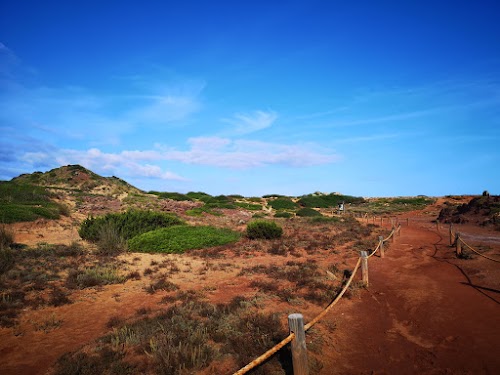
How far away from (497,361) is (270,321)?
4187 mm

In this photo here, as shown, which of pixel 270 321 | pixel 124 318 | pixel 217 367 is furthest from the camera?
pixel 124 318

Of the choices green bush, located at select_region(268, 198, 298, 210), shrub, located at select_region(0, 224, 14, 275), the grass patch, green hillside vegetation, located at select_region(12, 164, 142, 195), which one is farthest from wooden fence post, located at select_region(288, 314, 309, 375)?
green bush, located at select_region(268, 198, 298, 210)

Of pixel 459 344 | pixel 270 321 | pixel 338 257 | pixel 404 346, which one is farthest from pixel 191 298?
pixel 338 257

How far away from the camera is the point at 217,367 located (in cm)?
526

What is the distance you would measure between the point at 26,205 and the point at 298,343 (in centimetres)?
2798

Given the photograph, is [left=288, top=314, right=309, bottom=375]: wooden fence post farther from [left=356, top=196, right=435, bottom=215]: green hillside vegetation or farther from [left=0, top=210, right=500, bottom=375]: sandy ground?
[left=356, top=196, right=435, bottom=215]: green hillside vegetation

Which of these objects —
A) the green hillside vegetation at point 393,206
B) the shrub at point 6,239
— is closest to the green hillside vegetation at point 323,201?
the green hillside vegetation at point 393,206

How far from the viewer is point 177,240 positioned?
56.1ft

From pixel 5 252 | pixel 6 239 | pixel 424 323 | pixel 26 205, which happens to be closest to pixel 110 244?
pixel 5 252

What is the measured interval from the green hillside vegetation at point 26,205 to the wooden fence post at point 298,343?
21784mm

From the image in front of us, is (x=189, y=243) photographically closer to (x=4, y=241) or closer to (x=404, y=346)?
(x=4, y=241)

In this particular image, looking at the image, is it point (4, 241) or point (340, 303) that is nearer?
point (340, 303)

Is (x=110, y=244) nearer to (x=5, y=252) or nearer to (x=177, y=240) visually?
(x=177, y=240)

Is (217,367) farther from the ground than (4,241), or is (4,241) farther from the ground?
(4,241)
